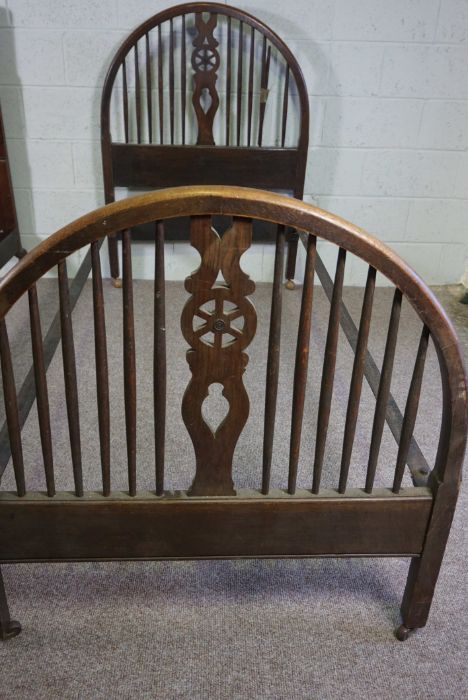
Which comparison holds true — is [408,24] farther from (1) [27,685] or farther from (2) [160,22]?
(1) [27,685]

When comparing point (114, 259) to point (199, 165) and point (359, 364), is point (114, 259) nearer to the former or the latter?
point (199, 165)

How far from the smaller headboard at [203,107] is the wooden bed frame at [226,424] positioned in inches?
69.7

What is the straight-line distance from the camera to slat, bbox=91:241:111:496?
3.60ft

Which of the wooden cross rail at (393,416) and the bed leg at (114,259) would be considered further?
the bed leg at (114,259)

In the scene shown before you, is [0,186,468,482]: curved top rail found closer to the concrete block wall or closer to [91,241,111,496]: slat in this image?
[91,241,111,496]: slat

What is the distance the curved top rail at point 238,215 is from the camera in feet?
3.38

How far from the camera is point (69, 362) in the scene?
3.79 ft

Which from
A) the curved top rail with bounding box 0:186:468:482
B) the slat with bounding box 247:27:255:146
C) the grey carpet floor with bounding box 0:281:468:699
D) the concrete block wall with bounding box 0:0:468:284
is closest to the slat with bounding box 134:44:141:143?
the concrete block wall with bounding box 0:0:468:284

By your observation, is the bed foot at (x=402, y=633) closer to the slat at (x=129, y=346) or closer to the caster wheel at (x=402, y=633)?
the caster wheel at (x=402, y=633)

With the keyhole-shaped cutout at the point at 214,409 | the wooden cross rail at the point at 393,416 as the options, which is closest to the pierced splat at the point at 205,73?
the wooden cross rail at the point at 393,416

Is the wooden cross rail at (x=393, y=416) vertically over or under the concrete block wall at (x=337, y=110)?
under

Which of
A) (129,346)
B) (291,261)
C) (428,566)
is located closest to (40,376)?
(129,346)

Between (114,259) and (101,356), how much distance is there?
1929 millimetres

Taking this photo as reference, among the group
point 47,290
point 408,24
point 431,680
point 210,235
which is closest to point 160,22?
point 408,24
